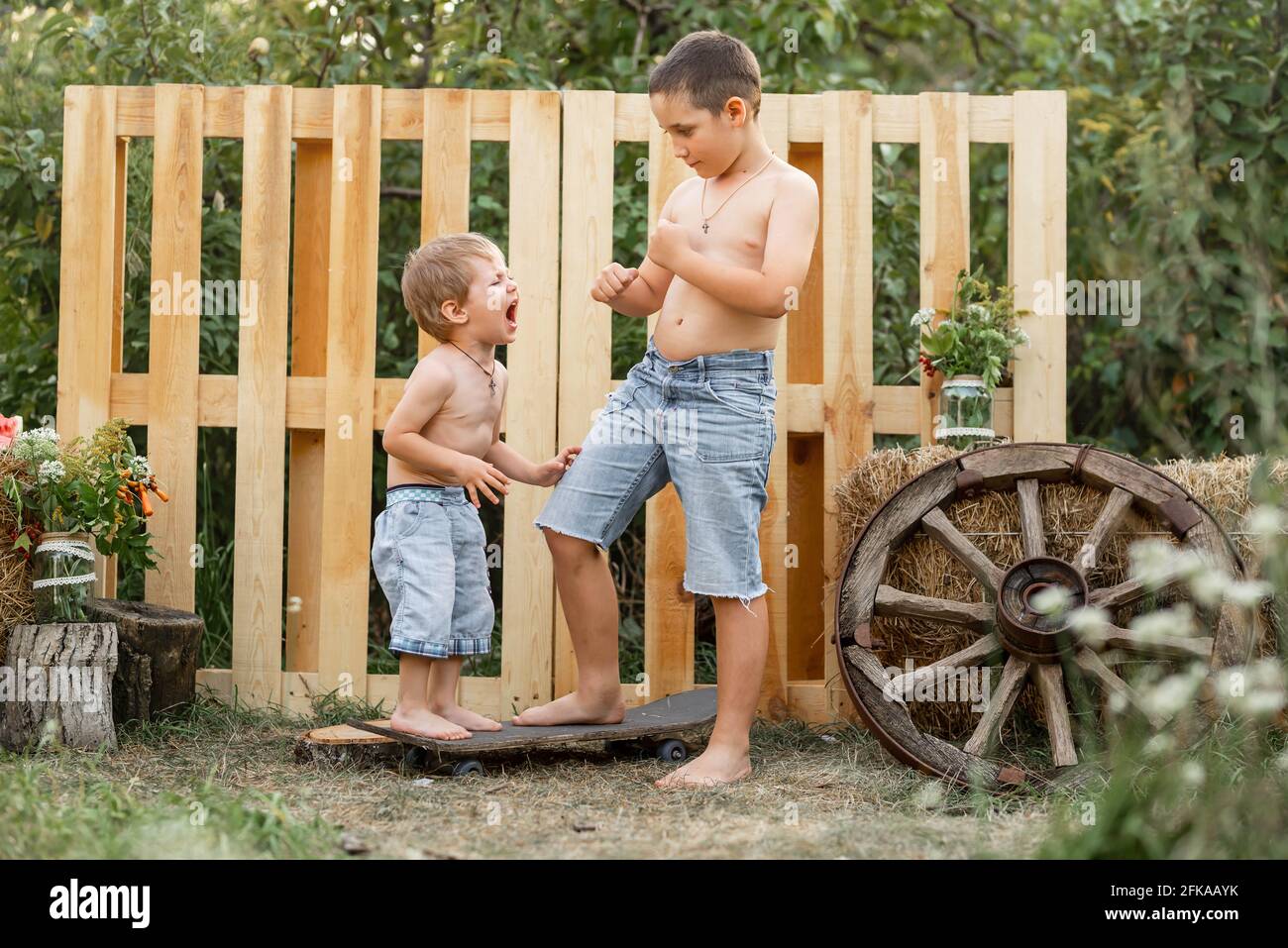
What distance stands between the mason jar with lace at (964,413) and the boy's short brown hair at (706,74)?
105 cm

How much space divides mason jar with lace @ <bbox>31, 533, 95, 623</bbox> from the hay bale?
1.96 m

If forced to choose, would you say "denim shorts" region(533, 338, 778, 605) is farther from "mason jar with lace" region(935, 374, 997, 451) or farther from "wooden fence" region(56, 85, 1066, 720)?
"mason jar with lace" region(935, 374, 997, 451)

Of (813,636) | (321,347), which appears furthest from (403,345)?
(813,636)

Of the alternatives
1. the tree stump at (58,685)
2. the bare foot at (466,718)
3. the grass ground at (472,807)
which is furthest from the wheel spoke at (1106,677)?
the tree stump at (58,685)

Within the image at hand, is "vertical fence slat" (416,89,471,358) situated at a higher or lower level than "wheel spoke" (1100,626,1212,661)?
higher

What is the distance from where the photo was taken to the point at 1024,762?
3066 mm

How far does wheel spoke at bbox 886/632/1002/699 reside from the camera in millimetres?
3059

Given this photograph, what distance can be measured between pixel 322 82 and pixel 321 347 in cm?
146

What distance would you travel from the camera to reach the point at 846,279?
3803mm

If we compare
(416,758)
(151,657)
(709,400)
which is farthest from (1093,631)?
(151,657)

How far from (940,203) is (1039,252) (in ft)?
1.07

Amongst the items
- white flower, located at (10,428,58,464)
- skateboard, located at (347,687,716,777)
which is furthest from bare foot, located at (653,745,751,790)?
white flower, located at (10,428,58,464)

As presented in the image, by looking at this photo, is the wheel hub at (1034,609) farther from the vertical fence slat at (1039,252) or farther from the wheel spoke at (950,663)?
the vertical fence slat at (1039,252)

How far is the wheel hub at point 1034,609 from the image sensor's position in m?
2.91
